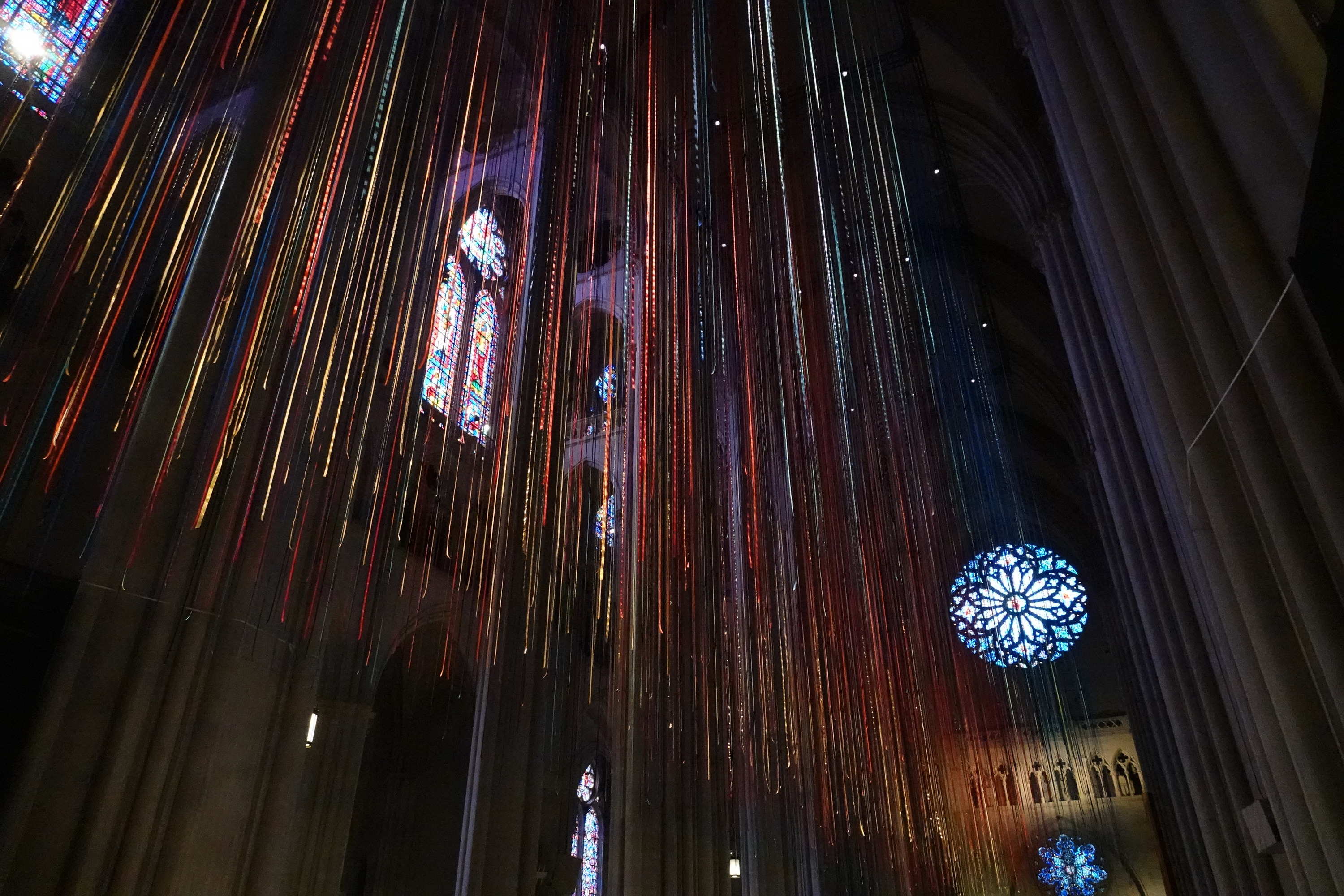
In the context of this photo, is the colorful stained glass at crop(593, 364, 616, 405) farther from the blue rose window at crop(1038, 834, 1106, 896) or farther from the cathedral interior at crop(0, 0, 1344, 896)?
the blue rose window at crop(1038, 834, 1106, 896)

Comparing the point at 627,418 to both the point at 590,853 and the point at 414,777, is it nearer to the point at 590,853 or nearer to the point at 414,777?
the point at 414,777

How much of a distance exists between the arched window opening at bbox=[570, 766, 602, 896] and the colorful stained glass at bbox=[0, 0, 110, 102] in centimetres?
1199

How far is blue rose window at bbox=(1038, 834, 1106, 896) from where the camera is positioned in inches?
766

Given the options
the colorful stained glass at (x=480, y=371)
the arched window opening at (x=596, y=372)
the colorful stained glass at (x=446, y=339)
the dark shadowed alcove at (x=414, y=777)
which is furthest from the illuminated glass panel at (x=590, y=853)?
the colorful stained glass at (x=446, y=339)

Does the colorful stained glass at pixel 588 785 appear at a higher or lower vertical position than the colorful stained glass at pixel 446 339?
lower

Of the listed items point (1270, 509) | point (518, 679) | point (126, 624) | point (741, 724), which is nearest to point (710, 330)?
point (741, 724)

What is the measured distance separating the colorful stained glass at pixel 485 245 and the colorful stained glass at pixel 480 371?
0.45m

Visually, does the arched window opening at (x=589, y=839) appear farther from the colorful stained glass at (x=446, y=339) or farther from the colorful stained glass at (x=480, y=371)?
the colorful stained glass at (x=446, y=339)

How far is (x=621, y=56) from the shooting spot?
11.0 metres

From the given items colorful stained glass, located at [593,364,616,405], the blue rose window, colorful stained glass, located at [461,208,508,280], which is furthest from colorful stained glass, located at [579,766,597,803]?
the blue rose window

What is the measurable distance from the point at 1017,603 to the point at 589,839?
1288 cm

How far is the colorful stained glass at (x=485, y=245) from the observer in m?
11.2

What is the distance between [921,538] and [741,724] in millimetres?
12997

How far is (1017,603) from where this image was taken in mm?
20828
